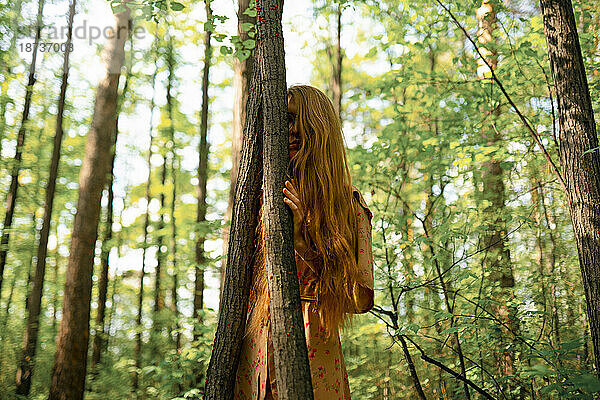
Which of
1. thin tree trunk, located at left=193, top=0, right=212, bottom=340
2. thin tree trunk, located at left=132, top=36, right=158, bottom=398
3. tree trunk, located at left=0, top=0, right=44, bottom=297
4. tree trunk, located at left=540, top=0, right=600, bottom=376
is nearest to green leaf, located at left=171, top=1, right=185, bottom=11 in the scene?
tree trunk, located at left=540, top=0, right=600, bottom=376

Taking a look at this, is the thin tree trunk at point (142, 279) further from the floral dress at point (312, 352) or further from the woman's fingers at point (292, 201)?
the woman's fingers at point (292, 201)

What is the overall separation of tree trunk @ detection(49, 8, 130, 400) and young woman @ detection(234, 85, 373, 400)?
16.9ft

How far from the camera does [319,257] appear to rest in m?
2.04

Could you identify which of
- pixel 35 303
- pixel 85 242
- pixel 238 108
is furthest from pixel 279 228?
pixel 35 303

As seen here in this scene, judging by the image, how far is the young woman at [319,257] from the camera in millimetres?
1989

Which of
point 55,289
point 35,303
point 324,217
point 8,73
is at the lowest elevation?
point 35,303

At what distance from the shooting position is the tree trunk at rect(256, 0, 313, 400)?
163cm

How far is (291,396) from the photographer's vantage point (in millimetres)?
1592

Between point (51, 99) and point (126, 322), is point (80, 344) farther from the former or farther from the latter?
point (126, 322)

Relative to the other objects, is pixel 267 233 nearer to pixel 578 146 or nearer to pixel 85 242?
pixel 578 146

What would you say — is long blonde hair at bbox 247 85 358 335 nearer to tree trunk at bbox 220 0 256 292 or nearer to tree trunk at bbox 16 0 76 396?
tree trunk at bbox 220 0 256 292

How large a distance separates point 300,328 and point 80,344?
18.9 feet

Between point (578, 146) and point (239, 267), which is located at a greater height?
point (578, 146)

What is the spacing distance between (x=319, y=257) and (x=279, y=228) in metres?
0.34
